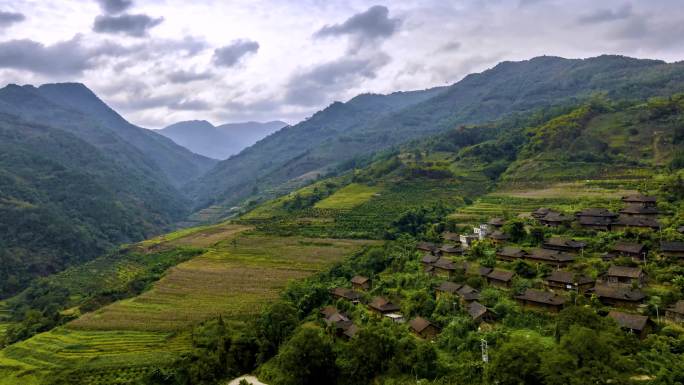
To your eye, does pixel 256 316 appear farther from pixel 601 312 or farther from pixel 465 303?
pixel 601 312

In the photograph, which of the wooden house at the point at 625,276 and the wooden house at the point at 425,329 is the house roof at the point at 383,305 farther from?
the wooden house at the point at 625,276

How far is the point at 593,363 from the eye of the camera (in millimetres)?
20719

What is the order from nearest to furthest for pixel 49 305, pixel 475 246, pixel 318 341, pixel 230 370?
pixel 318 341 → pixel 230 370 → pixel 475 246 → pixel 49 305

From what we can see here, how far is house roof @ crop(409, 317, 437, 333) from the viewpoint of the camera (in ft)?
104

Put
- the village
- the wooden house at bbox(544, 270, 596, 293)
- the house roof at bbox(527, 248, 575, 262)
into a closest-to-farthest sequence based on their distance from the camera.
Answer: the village < the wooden house at bbox(544, 270, 596, 293) < the house roof at bbox(527, 248, 575, 262)

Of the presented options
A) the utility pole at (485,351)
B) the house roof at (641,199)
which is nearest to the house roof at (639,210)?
the house roof at (641,199)

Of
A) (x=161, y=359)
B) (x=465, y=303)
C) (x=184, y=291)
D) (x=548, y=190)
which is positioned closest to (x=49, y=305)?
(x=184, y=291)

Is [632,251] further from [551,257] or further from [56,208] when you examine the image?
[56,208]

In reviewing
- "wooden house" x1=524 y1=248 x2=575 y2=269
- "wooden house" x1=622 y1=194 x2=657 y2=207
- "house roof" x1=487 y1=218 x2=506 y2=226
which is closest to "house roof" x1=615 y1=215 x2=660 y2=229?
"wooden house" x1=622 y1=194 x2=657 y2=207

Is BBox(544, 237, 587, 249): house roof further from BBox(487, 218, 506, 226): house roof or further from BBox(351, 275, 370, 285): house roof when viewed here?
BBox(351, 275, 370, 285): house roof

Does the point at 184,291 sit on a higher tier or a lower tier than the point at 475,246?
lower

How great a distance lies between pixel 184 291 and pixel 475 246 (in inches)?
1260

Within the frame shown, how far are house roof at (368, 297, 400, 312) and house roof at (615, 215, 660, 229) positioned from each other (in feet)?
81.6

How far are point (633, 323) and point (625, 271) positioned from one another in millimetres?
8002
